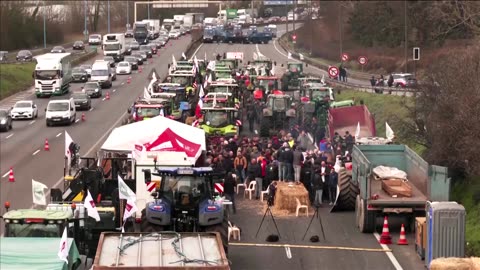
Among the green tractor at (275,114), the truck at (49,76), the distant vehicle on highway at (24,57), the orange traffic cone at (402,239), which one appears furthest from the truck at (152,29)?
the orange traffic cone at (402,239)

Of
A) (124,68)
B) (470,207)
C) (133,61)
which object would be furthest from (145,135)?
(133,61)

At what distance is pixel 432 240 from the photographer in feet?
80.7

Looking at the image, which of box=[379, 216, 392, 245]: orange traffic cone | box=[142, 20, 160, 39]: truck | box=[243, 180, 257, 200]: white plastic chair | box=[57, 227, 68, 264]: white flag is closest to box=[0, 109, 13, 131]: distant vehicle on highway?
box=[243, 180, 257, 200]: white plastic chair

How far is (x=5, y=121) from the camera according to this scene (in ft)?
189

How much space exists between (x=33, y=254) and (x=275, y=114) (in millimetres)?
32585

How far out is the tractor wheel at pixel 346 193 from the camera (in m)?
32.0

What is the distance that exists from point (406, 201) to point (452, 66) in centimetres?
888

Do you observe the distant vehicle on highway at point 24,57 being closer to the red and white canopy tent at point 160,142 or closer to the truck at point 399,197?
the red and white canopy tent at point 160,142

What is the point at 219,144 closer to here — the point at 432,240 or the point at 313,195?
the point at 313,195

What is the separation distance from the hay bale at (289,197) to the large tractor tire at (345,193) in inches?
34.8

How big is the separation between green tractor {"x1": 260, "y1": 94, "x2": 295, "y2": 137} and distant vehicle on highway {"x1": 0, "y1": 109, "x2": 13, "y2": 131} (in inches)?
526

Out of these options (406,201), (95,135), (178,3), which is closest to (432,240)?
(406,201)

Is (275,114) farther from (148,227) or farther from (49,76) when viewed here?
(148,227)

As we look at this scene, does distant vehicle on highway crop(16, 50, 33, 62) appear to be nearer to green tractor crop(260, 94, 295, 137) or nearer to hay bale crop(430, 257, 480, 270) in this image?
green tractor crop(260, 94, 295, 137)
